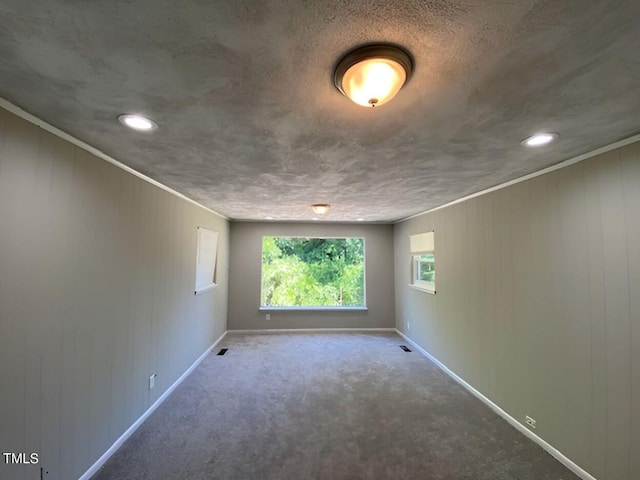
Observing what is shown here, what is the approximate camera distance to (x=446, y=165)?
230 cm

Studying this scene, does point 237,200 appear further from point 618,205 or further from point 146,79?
point 618,205

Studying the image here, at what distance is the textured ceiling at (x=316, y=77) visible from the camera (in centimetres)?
87

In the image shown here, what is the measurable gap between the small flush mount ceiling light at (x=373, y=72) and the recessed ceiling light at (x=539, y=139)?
1.16 meters

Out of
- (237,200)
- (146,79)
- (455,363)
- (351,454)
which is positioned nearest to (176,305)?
(237,200)

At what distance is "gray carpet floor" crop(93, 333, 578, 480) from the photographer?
214 centimetres

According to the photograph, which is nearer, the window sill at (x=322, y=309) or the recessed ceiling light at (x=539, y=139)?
the recessed ceiling light at (x=539, y=139)

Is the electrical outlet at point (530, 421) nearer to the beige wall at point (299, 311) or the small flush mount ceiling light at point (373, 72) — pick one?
the small flush mount ceiling light at point (373, 72)

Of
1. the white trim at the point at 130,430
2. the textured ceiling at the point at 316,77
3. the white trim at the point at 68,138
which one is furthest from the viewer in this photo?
the white trim at the point at 130,430

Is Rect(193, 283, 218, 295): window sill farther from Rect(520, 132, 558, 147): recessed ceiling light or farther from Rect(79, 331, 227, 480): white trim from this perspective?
Rect(520, 132, 558, 147): recessed ceiling light

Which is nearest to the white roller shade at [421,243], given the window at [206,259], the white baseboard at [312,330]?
the white baseboard at [312,330]

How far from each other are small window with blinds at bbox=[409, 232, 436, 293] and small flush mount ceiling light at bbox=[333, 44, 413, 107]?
371cm

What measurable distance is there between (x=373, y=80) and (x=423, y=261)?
4.37 meters

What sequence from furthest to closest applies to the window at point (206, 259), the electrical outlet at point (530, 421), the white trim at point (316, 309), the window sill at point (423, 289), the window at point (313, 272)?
the window at point (313, 272) → the white trim at point (316, 309) → the window sill at point (423, 289) → the window at point (206, 259) → the electrical outlet at point (530, 421)

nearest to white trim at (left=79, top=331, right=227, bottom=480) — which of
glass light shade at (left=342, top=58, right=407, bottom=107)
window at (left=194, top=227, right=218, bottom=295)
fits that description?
window at (left=194, top=227, right=218, bottom=295)
